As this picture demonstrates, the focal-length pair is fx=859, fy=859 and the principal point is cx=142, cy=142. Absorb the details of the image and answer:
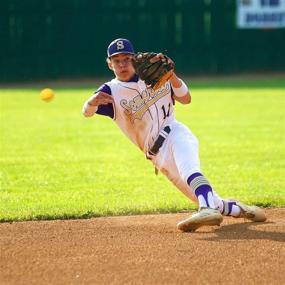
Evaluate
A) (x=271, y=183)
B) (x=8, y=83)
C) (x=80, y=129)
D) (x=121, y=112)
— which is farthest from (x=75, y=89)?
(x=121, y=112)

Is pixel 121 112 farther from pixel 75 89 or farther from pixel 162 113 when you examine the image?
pixel 75 89

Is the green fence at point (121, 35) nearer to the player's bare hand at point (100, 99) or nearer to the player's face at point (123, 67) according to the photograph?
the player's face at point (123, 67)

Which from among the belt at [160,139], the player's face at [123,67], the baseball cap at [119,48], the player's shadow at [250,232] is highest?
the baseball cap at [119,48]

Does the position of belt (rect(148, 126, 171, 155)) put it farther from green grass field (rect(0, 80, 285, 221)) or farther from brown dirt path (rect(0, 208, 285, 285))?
green grass field (rect(0, 80, 285, 221))

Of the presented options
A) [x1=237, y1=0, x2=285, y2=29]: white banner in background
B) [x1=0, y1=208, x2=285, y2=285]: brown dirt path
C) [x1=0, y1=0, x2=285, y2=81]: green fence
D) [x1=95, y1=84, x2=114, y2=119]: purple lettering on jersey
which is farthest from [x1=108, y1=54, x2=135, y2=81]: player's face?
[x1=237, y1=0, x2=285, y2=29]: white banner in background

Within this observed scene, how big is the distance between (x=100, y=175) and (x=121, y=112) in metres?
3.08

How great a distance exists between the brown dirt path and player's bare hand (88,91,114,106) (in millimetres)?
1006

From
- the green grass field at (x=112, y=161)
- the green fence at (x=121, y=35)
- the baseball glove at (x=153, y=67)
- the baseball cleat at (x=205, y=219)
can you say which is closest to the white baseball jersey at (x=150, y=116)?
the baseball glove at (x=153, y=67)

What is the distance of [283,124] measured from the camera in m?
14.6

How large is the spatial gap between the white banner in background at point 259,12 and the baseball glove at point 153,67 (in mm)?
19704

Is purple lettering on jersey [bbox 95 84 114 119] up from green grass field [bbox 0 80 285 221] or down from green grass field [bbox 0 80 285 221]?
up

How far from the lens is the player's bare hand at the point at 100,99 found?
687cm

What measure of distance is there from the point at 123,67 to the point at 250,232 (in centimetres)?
169

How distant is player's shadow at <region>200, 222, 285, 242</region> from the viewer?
6405 mm
